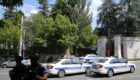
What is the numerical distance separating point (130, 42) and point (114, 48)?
2895mm

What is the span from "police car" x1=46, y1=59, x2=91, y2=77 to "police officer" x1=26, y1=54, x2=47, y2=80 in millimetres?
18553

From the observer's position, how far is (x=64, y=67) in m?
27.1

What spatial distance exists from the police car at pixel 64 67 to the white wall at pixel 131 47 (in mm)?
30908

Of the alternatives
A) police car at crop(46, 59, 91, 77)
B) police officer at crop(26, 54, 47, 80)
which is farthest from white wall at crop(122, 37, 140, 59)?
police officer at crop(26, 54, 47, 80)

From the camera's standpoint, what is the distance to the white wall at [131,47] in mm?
58447

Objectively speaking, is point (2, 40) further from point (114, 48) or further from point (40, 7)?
point (40, 7)

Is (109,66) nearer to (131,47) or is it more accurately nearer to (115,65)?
(115,65)

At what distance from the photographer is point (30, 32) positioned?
67750mm

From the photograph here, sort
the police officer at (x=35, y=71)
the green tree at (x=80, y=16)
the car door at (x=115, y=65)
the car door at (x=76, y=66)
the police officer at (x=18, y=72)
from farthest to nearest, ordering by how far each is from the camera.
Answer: the green tree at (x=80, y=16) < the car door at (x=76, y=66) < the car door at (x=115, y=65) < the police officer at (x=18, y=72) < the police officer at (x=35, y=71)

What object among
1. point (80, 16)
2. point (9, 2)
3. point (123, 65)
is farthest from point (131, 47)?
point (9, 2)

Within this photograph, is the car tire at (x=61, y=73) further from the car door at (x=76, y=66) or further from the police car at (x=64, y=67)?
the car door at (x=76, y=66)

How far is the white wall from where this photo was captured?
5845 cm

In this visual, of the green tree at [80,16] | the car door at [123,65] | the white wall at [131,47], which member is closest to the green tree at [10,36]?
the green tree at [80,16]

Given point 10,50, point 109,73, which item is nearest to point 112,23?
point 10,50
